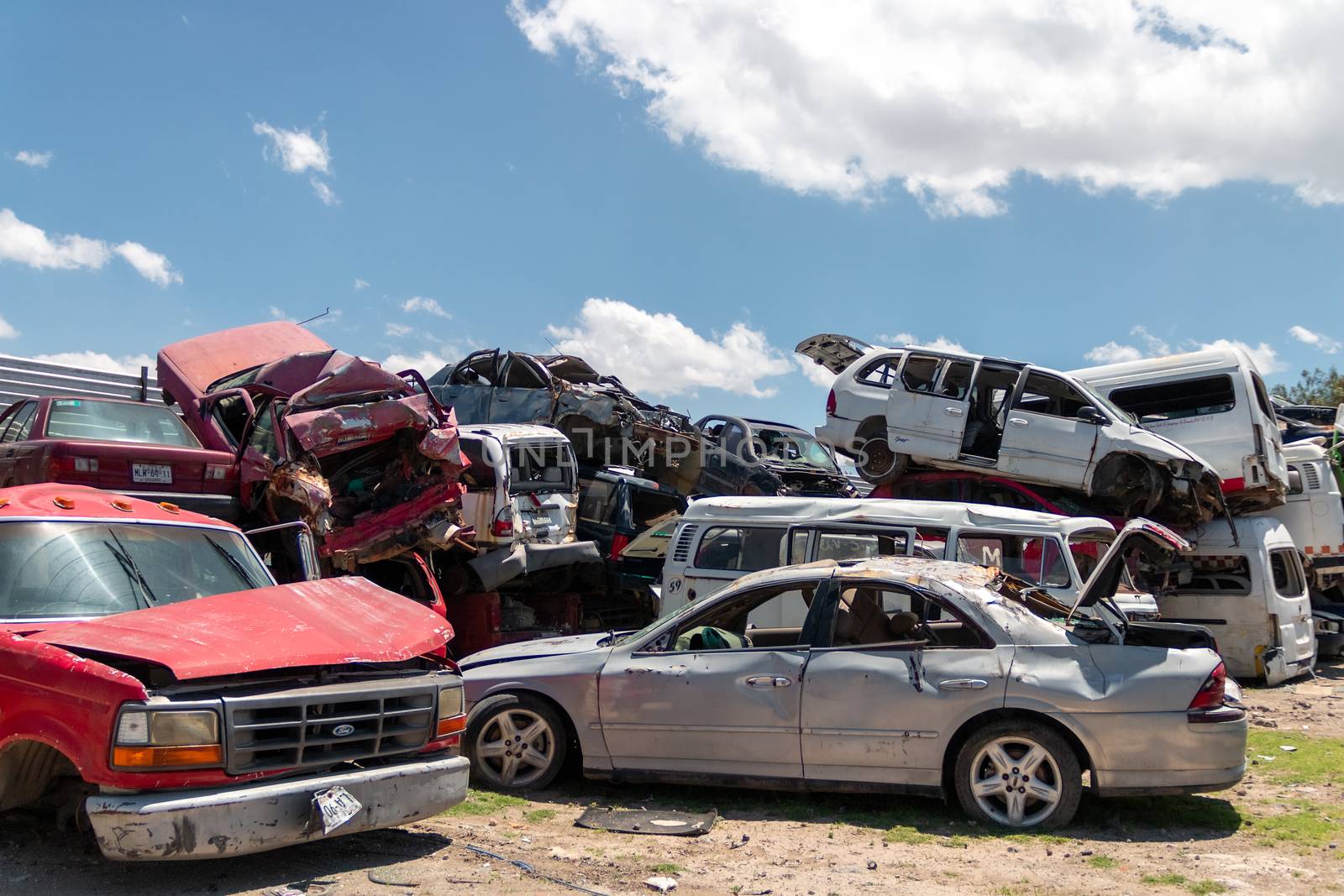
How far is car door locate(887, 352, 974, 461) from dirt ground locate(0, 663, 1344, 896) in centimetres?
643

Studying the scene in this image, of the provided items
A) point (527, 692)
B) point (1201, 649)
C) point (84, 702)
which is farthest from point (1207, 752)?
point (84, 702)

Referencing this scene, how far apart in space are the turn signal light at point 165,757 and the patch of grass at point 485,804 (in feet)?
5.75

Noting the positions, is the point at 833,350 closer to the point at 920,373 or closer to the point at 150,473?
the point at 920,373

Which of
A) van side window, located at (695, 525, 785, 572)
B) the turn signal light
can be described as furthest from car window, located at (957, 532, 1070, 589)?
the turn signal light

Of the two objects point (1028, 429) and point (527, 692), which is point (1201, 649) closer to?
point (527, 692)

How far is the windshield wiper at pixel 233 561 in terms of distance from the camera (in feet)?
18.9

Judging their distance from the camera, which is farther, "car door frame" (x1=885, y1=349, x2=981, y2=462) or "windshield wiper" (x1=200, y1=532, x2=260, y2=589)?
"car door frame" (x1=885, y1=349, x2=981, y2=462)

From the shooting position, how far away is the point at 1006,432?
40.5 feet

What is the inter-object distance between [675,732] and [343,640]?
2067mm

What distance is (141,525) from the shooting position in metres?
5.54

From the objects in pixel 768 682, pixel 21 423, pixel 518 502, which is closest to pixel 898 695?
pixel 768 682

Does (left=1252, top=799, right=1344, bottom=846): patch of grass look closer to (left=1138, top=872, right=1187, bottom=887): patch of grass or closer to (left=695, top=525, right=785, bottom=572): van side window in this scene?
(left=1138, top=872, right=1187, bottom=887): patch of grass

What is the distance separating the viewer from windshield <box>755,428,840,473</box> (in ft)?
49.7

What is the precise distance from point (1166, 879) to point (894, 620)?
6.32 feet
